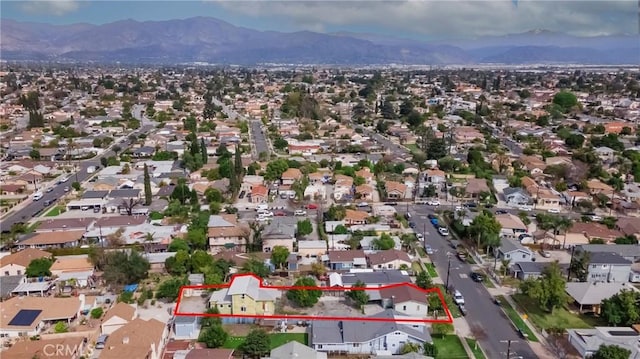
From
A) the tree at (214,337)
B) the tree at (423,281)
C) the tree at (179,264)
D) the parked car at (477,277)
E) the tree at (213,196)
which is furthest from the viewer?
the tree at (213,196)

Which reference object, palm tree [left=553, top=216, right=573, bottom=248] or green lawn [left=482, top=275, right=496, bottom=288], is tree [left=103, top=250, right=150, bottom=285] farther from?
palm tree [left=553, top=216, right=573, bottom=248]

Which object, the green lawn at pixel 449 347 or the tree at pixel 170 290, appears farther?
the tree at pixel 170 290

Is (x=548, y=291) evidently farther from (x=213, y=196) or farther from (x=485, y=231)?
(x=213, y=196)

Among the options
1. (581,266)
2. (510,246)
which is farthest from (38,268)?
(581,266)

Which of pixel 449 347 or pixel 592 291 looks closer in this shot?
pixel 449 347

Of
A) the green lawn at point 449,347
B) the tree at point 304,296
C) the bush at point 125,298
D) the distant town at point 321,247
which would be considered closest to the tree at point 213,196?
the distant town at point 321,247

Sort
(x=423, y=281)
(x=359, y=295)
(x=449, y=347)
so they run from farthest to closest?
(x=423, y=281)
(x=359, y=295)
(x=449, y=347)

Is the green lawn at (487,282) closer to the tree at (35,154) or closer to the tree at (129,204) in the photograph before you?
the tree at (129,204)
